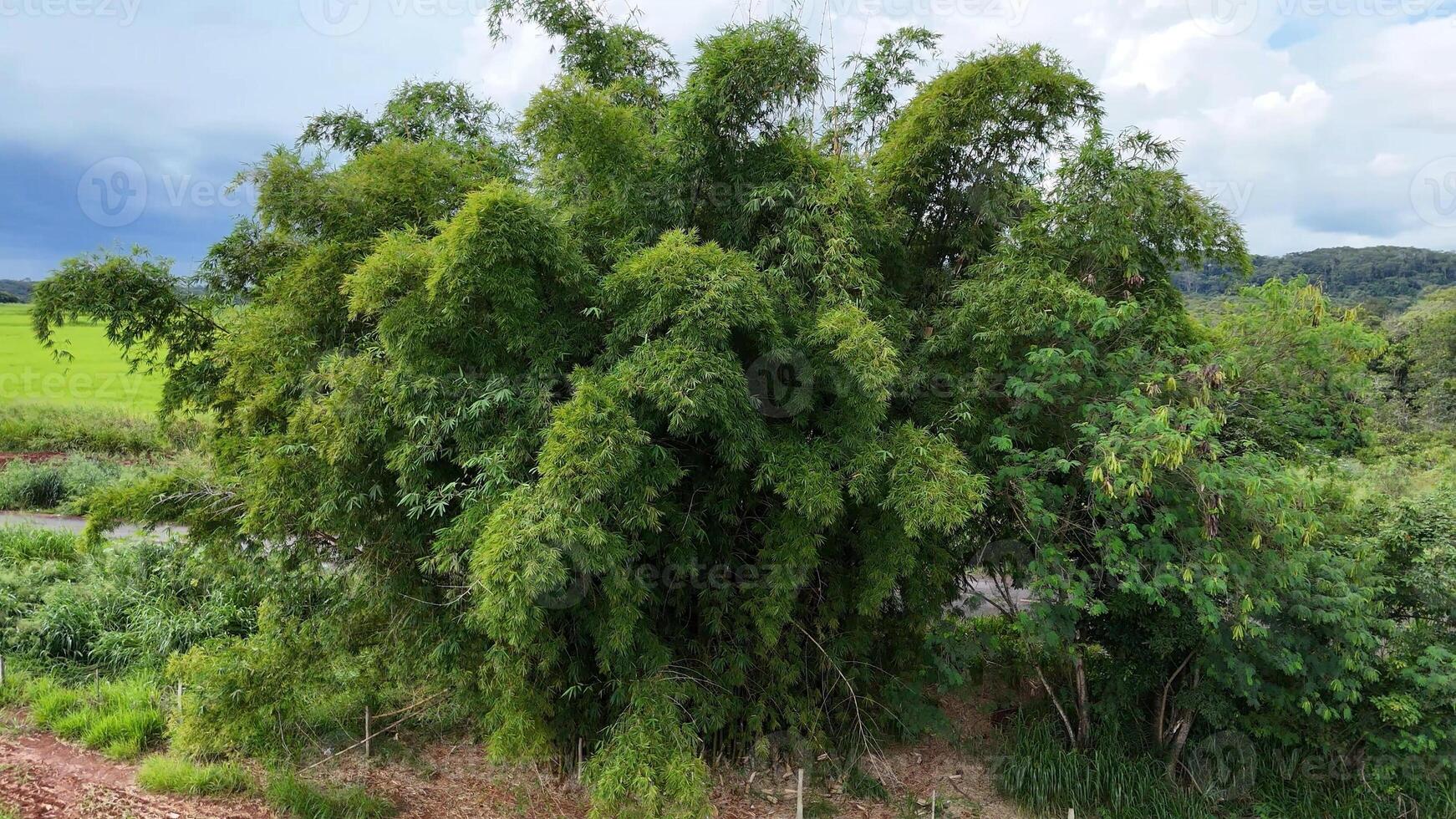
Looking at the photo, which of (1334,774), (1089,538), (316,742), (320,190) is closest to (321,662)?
(316,742)

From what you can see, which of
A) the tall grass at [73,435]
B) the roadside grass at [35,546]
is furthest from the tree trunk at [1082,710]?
the tall grass at [73,435]

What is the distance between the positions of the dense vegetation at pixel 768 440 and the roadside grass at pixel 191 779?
188 millimetres

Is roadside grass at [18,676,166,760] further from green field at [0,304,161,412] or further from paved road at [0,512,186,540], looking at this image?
green field at [0,304,161,412]

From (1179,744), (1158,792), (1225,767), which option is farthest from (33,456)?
(1225,767)

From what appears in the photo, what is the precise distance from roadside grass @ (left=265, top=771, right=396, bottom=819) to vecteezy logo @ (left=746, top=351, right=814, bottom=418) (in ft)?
11.8

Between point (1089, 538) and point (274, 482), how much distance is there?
16.6ft

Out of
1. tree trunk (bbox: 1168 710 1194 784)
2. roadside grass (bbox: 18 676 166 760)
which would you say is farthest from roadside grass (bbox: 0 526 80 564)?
tree trunk (bbox: 1168 710 1194 784)

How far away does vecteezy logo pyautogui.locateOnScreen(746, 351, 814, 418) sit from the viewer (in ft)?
13.5

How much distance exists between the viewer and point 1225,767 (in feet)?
17.4

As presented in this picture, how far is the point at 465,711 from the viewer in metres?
5.30

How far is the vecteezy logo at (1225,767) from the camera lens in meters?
5.24

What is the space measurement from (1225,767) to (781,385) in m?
4.40

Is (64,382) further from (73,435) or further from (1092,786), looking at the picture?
(1092,786)
